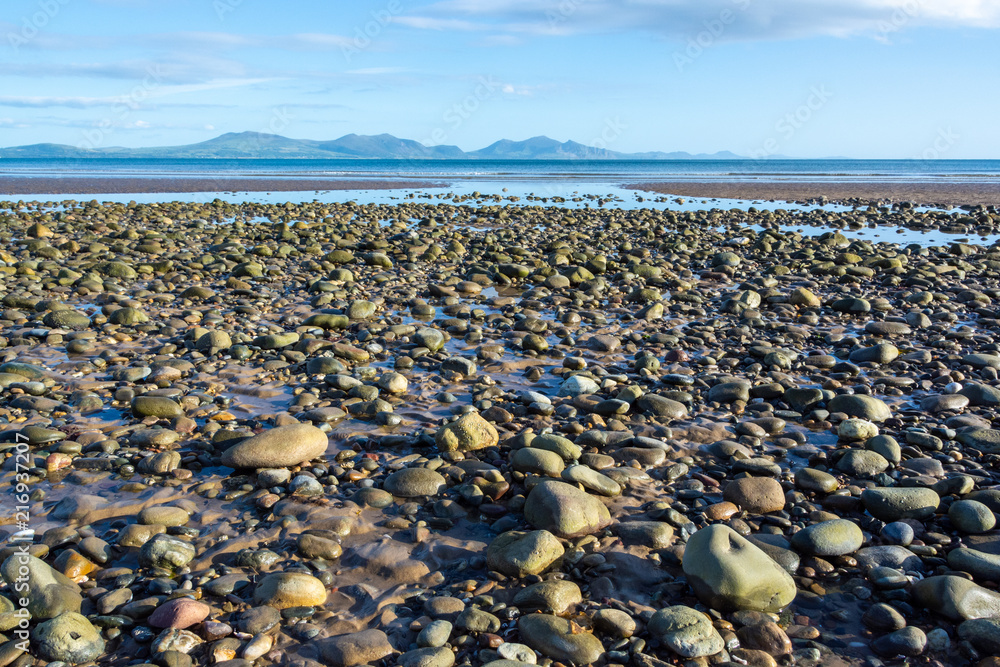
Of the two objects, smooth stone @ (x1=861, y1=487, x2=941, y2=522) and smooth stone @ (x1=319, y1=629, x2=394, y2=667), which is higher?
smooth stone @ (x1=861, y1=487, x2=941, y2=522)

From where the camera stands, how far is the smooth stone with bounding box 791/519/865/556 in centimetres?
323

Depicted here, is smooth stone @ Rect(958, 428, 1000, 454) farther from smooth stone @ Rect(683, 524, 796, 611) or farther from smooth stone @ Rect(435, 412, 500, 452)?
smooth stone @ Rect(435, 412, 500, 452)

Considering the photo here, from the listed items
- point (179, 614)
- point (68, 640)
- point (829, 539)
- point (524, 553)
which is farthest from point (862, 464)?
point (68, 640)

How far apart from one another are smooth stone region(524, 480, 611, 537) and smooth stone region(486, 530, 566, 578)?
6.9 inches

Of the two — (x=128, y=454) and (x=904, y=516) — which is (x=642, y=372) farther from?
(x=128, y=454)

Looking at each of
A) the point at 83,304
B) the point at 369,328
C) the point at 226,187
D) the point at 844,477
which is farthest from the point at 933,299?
the point at 226,187

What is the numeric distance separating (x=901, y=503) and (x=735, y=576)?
4.64 ft

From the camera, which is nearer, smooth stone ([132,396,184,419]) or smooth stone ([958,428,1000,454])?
smooth stone ([958,428,1000,454])

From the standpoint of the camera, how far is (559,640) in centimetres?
261

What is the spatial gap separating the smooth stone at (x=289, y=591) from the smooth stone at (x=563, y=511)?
45.1 inches

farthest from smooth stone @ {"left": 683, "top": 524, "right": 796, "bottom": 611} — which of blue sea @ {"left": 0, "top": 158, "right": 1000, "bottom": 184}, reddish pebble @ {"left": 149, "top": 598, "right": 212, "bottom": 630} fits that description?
blue sea @ {"left": 0, "top": 158, "right": 1000, "bottom": 184}

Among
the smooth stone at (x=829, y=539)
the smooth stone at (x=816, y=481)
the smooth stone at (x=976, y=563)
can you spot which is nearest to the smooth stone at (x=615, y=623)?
the smooth stone at (x=829, y=539)

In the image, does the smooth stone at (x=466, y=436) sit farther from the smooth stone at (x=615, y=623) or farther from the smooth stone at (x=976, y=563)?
the smooth stone at (x=976, y=563)

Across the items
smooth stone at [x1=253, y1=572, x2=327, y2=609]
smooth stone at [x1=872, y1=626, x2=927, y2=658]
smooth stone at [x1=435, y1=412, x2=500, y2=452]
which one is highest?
smooth stone at [x1=435, y1=412, x2=500, y2=452]
